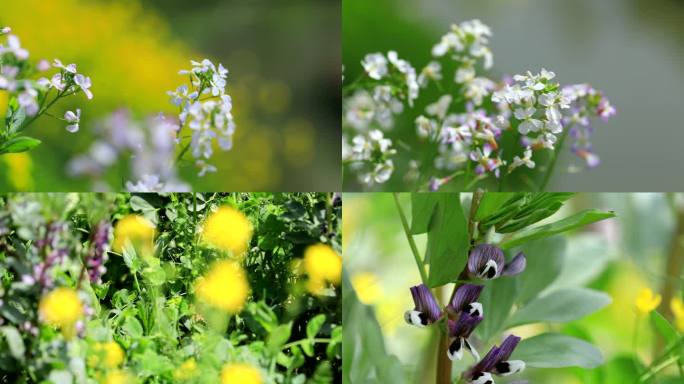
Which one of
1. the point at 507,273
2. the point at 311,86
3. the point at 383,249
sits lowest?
the point at 507,273

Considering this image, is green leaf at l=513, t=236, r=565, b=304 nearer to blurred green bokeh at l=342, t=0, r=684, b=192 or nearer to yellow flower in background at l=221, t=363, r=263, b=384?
A: yellow flower in background at l=221, t=363, r=263, b=384

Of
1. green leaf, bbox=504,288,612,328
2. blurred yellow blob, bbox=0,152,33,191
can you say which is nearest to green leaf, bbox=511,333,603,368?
green leaf, bbox=504,288,612,328

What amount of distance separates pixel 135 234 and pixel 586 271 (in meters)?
0.64

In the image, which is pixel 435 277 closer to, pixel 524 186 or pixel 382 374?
pixel 382 374

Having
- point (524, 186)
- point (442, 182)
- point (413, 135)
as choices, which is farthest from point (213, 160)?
point (442, 182)

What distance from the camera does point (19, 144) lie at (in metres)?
0.98

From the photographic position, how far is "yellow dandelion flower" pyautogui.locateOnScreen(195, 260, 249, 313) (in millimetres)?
974

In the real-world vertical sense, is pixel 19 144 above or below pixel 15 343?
above

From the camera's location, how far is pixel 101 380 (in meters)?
0.91

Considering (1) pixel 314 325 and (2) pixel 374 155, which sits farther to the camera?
(2) pixel 374 155

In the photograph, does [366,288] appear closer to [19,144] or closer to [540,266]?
[540,266]

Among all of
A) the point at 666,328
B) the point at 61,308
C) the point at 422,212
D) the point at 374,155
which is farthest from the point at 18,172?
the point at 666,328

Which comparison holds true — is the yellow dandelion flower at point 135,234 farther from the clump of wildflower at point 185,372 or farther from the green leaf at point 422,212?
the green leaf at point 422,212

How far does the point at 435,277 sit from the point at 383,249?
0.38m
